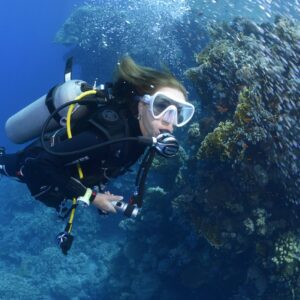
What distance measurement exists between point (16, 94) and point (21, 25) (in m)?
47.2

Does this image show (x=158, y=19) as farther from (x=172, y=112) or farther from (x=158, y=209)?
(x=172, y=112)

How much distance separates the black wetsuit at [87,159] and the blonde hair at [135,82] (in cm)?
21

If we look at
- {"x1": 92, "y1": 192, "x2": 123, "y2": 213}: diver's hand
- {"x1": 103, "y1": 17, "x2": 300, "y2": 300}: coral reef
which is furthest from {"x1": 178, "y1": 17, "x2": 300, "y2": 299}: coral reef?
{"x1": 92, "y1": 192, "x2": 123, "y2": 213}: diver's hand

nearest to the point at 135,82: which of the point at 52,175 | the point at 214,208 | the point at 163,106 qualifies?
the point at 163,106

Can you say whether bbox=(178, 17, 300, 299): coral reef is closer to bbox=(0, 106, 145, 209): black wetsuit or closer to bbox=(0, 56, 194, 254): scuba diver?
bbox=(0, 56, 194, 254): scuba diver

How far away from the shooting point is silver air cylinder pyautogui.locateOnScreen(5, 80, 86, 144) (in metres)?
3.92

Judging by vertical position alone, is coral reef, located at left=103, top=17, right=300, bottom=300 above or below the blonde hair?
below

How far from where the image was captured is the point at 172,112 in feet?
12.0

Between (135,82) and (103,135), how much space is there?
709 millimetres

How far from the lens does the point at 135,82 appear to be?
3756 mm

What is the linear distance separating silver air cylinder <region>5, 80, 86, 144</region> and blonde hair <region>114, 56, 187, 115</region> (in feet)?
1.57

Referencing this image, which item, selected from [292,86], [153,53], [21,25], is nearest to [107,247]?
[153,53]

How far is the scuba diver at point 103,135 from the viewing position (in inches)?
134

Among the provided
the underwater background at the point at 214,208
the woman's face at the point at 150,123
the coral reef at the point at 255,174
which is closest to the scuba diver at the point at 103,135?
the woman's face at the point at 150,123
